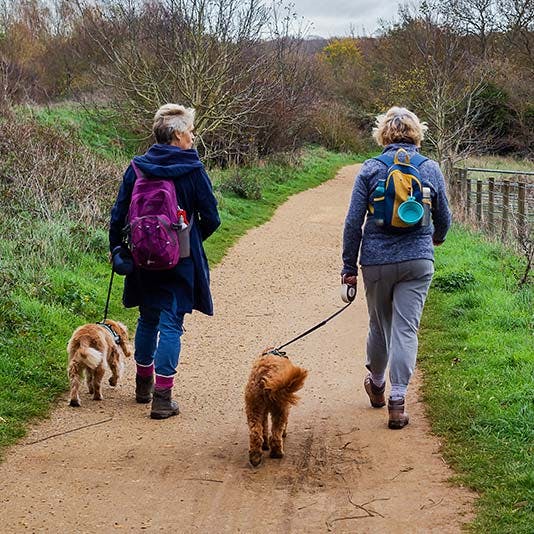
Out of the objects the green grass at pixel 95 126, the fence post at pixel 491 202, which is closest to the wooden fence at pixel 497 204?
the fence post at pixel 491 202

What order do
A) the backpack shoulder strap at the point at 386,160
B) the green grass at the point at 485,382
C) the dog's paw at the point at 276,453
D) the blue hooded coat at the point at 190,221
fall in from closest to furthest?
the green grass at the point at 485,382 < the dog's paw at the point at 276,453 < the backpack shoulder strap at the point at 386,160 < the blue hooded coat at the point at 190,221

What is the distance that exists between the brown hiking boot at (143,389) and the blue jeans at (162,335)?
0.80 ft

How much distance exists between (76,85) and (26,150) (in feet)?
60.8

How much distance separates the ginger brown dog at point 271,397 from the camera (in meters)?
4.60

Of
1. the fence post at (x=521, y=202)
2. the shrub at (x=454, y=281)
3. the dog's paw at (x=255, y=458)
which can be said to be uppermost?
the fence post at (x=521, y=202)

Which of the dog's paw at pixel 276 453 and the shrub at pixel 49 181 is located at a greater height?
the shrub at pixel 49 181

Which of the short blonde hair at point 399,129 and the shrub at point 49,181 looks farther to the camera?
the shrub at point 49,181

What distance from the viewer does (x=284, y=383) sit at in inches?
181

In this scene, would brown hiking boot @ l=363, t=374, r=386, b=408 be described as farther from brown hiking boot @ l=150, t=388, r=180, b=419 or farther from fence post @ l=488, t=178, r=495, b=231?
fence post @ l=488, t=178, r=495, b=231

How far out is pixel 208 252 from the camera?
12.7 metres

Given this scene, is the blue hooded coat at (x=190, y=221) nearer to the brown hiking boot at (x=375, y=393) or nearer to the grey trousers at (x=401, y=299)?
the grey trousers at (x=401, y=299)

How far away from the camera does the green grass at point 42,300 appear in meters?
6.01

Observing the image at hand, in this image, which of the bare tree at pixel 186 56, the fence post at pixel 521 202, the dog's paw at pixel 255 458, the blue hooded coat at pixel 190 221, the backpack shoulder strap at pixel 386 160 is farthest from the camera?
the bare tree at pixel 186 56

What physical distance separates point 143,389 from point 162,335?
66 centimetres
